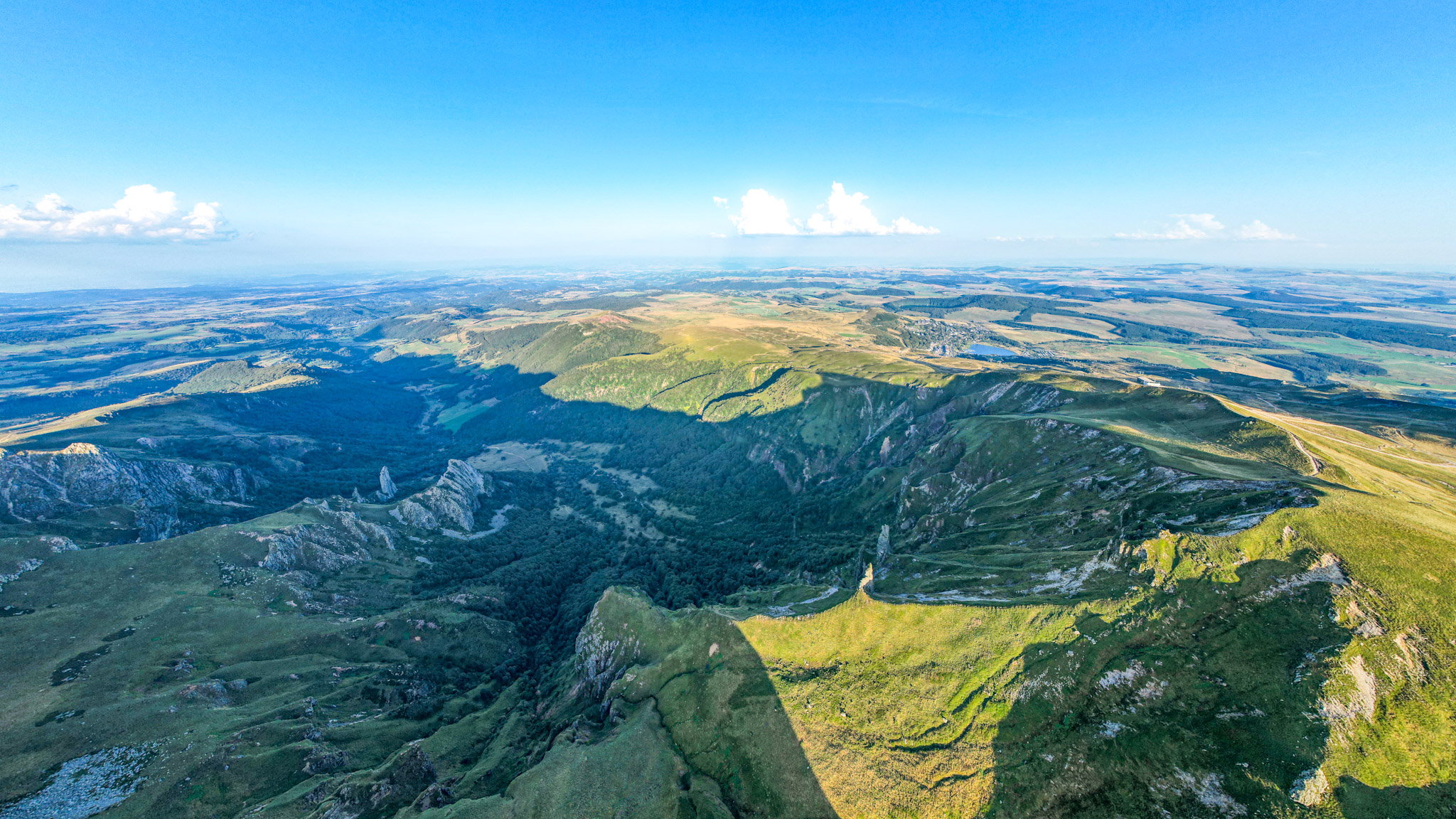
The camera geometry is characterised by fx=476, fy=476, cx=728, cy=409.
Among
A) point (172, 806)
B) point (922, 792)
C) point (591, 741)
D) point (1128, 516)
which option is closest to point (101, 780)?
point (172, 806)

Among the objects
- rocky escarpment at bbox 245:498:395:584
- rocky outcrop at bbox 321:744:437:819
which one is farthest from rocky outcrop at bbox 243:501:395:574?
rocky outcrop at bbox 321:744:437:819

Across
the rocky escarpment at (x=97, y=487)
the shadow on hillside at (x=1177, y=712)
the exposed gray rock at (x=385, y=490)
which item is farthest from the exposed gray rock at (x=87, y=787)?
the exposed gray rock at (x=385, y=490)

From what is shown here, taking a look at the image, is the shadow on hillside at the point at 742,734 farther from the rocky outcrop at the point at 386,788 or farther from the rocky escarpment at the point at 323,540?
the rocky escarpment at the point at 323,540

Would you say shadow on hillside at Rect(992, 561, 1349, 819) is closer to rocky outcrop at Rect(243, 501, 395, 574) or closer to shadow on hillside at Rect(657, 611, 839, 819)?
shadow on hillside at Rect(657, 611, 839, 819)

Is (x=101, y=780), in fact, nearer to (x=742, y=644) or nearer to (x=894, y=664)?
(x=742, y=644)

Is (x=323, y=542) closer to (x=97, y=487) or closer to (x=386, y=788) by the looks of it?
(x=97, y=487)
